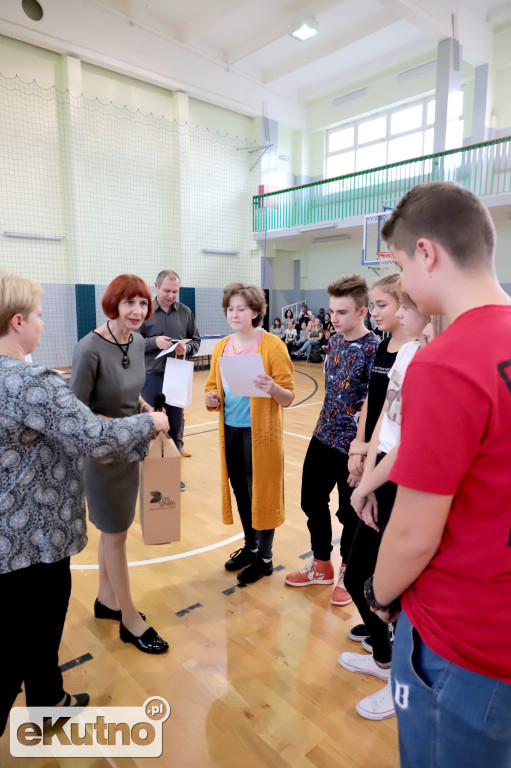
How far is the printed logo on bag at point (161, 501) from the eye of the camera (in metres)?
2.00

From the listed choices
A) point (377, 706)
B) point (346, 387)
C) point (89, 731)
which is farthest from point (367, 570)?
point (89, 731)

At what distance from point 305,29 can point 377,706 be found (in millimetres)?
11922

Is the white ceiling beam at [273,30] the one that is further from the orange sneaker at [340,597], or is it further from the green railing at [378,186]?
the orange sneaker at [340,597]

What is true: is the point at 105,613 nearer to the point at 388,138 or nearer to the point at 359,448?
the point at 359,448

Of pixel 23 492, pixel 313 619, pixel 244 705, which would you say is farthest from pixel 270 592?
pixel 23 492

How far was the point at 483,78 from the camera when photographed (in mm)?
11102

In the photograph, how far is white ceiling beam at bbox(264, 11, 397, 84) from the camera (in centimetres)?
1056

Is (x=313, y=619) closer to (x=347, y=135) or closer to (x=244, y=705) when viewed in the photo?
(x=244, y=705)

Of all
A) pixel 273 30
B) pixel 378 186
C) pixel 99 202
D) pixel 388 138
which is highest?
pixel 273 30

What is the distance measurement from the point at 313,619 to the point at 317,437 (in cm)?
92

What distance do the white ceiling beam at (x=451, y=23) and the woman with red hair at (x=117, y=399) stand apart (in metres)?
9.95

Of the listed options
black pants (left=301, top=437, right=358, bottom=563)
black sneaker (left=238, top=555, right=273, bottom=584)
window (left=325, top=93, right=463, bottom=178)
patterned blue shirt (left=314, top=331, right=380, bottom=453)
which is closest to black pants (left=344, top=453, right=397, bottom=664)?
black pants (left=301, top=437, right=358, bottom=563)

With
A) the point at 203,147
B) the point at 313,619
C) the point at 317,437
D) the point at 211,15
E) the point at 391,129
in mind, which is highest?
the point at 211,15

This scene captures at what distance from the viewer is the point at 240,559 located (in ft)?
9.68
